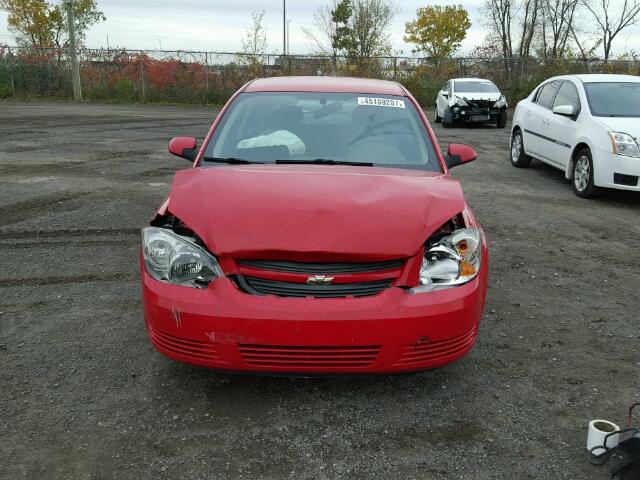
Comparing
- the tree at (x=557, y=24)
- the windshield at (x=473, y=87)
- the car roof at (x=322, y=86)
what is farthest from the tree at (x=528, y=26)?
the car roof at (x=322, y=86)

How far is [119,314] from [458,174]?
23.7ft

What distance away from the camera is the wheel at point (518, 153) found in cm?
1072

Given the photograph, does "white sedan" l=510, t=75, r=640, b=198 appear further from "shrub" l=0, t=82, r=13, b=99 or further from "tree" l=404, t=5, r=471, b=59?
"tree" l=404, t=5, r=471, b=59

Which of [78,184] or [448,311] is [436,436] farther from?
[78,184]

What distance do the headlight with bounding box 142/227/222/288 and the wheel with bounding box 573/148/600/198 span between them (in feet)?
21.6

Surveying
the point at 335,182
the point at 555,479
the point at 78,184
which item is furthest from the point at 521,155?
the point at 555,479

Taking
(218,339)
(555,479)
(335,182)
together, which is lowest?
(555,479)

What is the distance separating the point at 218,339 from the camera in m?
2.69

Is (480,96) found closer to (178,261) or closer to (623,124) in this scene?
(623,124)

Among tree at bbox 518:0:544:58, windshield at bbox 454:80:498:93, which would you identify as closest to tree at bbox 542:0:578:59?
tree at bbox 518:0:544:58

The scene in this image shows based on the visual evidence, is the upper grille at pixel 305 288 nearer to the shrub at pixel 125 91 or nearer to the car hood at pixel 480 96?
the car hood at pixel 480 96

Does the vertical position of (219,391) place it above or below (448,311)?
below

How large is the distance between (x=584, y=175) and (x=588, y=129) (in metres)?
0.61

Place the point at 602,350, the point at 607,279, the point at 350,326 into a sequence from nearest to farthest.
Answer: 1. the point at 350,326
2. the point at 602,350
3. the point at 607,279
